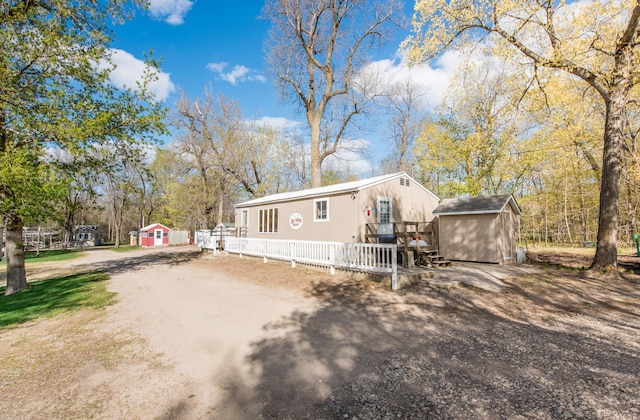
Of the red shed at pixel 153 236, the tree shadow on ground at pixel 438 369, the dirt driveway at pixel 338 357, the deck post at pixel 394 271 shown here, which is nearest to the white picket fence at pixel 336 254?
the deck post at pixel 394 271

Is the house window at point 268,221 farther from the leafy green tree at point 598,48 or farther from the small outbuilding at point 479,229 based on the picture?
the leafy green tree at point 598,48

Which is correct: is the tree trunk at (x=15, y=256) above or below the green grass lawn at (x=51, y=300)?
above

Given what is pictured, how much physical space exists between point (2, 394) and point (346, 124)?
68.1ft

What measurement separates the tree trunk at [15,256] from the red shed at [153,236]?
78.8ft

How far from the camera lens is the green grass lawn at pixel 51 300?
6.23 meters

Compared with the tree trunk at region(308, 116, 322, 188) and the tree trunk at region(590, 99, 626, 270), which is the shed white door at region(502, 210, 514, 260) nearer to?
the tree trunk at region(590, 99, 626, 270)

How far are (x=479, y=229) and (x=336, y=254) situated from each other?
248 inches

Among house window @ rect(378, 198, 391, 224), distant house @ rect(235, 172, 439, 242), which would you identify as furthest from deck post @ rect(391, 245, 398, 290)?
house window @ rect(378, 198, 391, 224)

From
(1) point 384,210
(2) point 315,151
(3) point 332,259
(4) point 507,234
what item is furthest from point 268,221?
(4) point 507,234

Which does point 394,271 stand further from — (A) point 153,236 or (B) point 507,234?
(A) point 153,236

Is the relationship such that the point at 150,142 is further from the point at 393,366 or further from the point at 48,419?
the point at 393,366

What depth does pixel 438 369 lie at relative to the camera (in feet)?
11.2

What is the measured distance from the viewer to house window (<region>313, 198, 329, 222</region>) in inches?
483

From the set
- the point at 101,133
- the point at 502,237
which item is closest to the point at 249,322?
the point at 101,133
